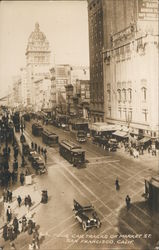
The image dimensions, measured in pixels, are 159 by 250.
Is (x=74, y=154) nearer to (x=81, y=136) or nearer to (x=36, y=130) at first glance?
(x=36, y=130)

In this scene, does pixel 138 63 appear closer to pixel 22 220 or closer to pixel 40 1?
pixel 40 1

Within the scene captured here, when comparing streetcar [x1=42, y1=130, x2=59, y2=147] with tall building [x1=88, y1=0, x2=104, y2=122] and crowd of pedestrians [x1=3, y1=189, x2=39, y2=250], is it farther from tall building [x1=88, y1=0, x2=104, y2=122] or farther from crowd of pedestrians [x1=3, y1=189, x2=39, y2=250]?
tall building [x1=88, y1=0, x2=104, y2=122]

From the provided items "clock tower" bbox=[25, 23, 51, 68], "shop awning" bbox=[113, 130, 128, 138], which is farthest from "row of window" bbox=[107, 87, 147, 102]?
"clock tower" bbox=[25, 23, 51, 68]

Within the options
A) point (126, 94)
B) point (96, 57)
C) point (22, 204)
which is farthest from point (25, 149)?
point (96, 57)

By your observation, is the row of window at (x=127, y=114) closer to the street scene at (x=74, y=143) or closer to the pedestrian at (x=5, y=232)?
the street scene at (x=74, y=143)

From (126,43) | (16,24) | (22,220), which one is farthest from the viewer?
(126,43)

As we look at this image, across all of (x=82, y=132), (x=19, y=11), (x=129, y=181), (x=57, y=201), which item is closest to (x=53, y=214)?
(x=57, y=201)
